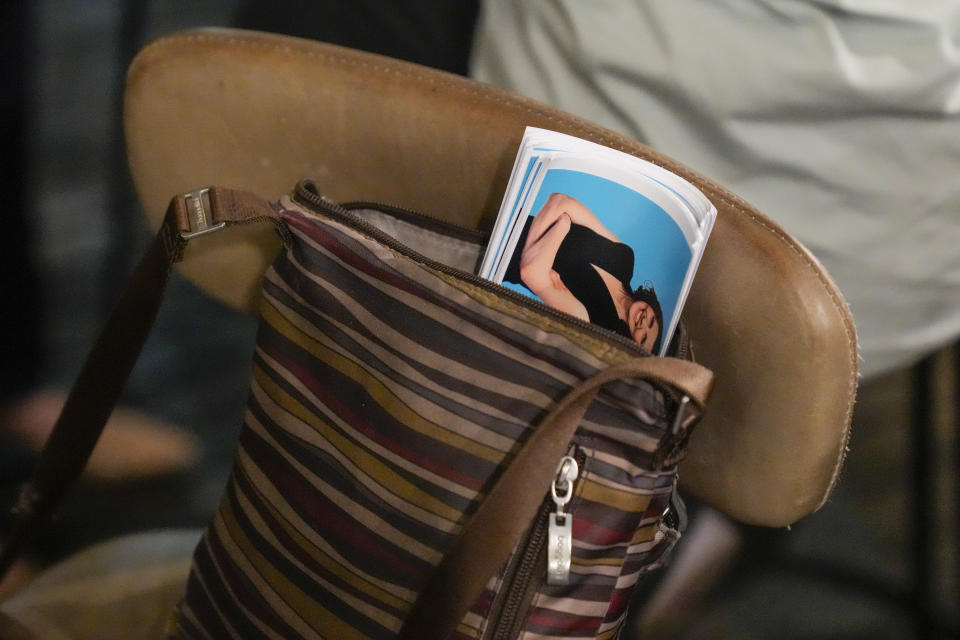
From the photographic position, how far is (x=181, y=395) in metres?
1.38

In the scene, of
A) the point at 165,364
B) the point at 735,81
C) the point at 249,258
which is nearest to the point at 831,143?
the point at 735,81

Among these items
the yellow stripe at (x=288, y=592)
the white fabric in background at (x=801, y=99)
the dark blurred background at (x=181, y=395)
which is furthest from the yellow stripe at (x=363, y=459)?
the dark blurred background at (x=181, y=395)

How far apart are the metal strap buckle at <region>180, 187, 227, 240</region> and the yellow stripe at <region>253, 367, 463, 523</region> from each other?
11 centimetres

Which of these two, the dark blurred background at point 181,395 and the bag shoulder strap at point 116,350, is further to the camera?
the dark blurred background at point 181,395

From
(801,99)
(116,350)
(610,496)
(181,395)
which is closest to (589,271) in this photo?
(610,496)

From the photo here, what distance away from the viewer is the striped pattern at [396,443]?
1.72ft

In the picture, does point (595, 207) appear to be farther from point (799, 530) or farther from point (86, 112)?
point (86, 112)

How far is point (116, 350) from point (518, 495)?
391mm

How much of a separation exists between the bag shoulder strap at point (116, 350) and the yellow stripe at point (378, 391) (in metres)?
0.07

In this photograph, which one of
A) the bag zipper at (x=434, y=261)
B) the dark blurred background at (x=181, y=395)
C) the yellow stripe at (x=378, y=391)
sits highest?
the bag zipper at (x=434, y=261)

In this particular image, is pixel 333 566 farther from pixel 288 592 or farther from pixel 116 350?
pixel 116 350

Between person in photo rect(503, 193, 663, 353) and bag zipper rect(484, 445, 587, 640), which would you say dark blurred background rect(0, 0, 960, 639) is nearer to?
person in photo rect(503, 193, 663, 353)

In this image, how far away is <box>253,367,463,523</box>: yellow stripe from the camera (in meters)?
0.55

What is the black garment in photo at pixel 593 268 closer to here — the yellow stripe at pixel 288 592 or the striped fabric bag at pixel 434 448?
the striped fabric bag at pixel 434 448
